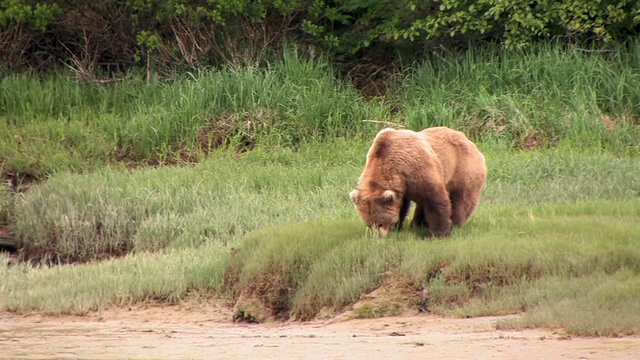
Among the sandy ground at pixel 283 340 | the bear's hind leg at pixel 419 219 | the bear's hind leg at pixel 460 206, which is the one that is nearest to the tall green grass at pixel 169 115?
the bear's hind leg at pixel 419 219

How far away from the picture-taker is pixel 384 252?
8906mm

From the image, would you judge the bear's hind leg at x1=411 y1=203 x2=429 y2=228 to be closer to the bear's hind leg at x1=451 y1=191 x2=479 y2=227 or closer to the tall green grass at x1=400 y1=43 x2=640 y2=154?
the bear's hind leg at x1=451 y1=191 x2=479 y2=227

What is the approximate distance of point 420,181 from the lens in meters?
8.79

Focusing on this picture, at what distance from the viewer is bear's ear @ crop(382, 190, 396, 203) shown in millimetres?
8672

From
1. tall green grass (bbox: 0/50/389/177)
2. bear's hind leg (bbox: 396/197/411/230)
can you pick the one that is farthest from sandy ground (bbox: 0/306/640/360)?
tall green grass (bbox: 0/50/389/177)

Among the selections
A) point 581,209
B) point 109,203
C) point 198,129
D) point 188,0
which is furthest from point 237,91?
point 581,209

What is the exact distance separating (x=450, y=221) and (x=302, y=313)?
1.43 m

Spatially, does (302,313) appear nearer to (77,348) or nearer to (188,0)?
(77,348)

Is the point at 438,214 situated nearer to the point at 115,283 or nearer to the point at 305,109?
the point at 115,283

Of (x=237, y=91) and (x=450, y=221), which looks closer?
(x=450, y=221)

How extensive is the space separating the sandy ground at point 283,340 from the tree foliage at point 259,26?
318 inches

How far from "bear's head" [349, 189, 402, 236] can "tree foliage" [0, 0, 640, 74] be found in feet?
24.3

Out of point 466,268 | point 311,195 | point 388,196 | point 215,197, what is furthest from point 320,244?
point 215,197

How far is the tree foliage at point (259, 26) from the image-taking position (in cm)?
1580
